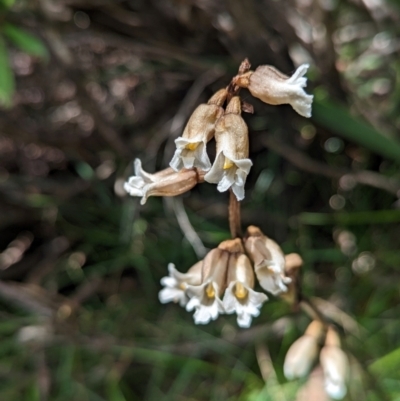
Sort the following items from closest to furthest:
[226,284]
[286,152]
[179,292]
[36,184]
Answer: [226,284], [179,292], [286,152], [36,184]

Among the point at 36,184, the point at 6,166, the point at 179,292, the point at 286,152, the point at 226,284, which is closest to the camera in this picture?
the point at 226,284

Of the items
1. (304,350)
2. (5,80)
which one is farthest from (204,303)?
(5,80)

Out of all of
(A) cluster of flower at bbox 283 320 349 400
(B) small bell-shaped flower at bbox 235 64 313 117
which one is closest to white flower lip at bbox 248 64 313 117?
(B) small bell-shaped flower at bbox 235 64 313 117

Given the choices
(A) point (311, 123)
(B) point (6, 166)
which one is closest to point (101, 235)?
(B) point (6, 166)

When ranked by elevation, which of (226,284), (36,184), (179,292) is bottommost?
(36,184)

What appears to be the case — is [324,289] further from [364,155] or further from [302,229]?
[364,155]

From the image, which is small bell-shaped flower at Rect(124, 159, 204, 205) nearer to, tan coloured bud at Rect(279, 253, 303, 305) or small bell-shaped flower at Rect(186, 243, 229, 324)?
small bell-shaped flower at Rect(186, 243, 229, 324)
